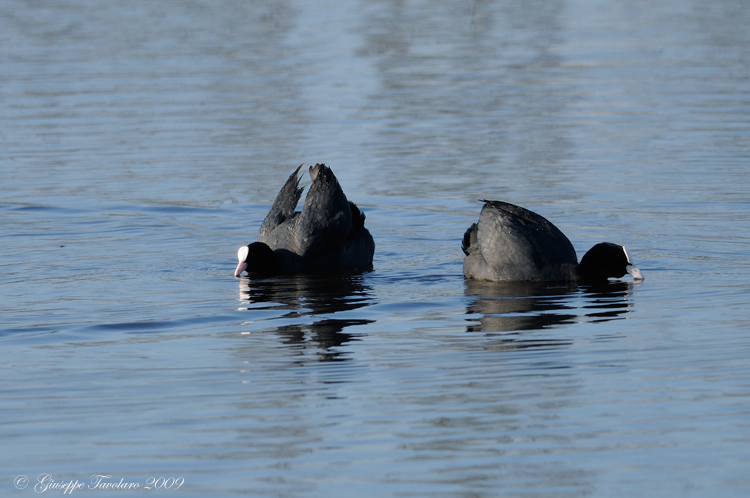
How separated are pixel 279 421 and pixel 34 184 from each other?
30.6 ft

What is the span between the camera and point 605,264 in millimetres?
10023

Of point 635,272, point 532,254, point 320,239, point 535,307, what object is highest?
point 320,239

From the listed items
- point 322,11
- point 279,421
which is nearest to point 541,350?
point 279,421

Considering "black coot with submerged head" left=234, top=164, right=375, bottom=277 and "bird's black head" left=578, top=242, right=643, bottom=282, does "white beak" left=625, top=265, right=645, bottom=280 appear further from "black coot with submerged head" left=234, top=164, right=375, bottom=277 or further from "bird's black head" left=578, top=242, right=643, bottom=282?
"black coot with submerged head" left=234, top=164, right=375, bottom=277

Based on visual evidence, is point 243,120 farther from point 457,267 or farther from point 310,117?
point 457,267

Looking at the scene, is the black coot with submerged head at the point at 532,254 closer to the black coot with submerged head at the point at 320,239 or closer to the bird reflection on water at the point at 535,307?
the bird reflection on water at the point at 535,307

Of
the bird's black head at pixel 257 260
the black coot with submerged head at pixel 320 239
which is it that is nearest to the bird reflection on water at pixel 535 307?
the black coot with submerged head at pixel 320 239

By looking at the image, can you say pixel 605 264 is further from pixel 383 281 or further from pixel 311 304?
pixel 311 304

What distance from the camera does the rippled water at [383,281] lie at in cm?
575

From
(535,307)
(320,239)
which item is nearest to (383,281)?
(320,239)

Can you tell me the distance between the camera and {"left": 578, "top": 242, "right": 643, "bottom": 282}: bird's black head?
9984 mm

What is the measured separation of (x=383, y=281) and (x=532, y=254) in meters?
1.32

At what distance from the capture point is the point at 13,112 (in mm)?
19781

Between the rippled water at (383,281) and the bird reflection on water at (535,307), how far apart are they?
0.14 ft
